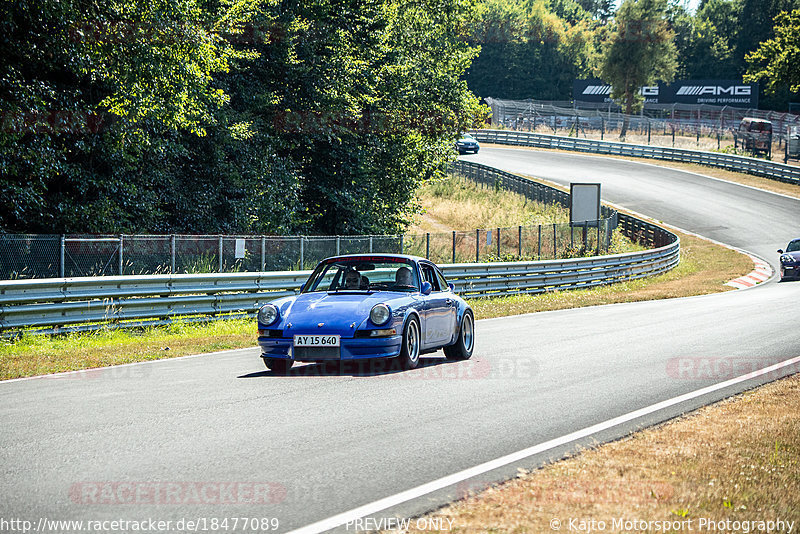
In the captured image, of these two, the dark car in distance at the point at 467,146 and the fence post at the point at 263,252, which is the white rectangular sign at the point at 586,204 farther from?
the dark car in distance at the point at 467,146

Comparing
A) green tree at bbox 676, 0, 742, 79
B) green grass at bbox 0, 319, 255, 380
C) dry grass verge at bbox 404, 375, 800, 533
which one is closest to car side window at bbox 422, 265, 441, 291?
green grass at bbox 0, 319, 255, 380

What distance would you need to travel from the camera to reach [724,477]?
20.3 ft

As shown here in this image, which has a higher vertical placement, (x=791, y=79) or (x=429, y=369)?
(x=791, y=79)

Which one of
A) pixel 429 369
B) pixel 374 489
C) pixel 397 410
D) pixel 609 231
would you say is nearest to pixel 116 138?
pixel 429 369

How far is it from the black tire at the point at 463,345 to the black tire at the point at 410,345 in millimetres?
1193

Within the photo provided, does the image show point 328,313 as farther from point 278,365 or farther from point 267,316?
point 278,365

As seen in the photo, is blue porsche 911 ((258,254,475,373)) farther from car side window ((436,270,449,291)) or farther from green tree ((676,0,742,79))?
green tree ((676,0,742,79))

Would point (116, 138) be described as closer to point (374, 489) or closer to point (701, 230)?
point (374, 489)

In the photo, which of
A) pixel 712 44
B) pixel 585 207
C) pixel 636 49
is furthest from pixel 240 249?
pixel 712 44

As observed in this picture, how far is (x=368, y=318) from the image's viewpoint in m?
10.8

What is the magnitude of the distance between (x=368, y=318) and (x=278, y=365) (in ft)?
4.23

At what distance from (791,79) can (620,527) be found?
6429 cm

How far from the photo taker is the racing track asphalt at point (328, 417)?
18.7 feet

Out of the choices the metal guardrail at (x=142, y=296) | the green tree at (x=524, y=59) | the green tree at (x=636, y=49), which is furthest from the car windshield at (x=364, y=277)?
the green tree at (x=524, y=59)
